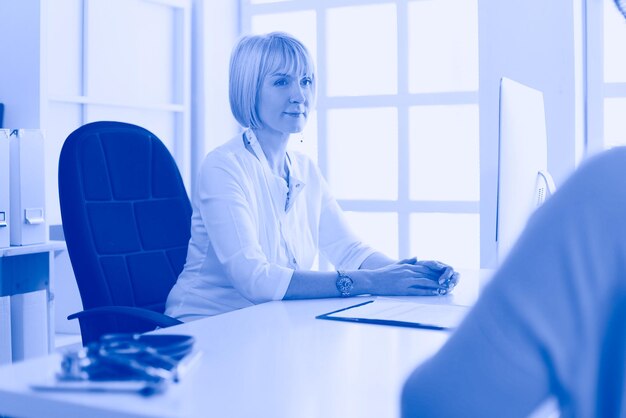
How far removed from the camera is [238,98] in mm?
2186

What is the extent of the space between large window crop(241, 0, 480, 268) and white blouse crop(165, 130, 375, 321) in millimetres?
1312

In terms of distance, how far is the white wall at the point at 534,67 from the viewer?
2.97 m

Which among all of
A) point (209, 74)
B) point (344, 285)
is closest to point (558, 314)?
point (344, 285)

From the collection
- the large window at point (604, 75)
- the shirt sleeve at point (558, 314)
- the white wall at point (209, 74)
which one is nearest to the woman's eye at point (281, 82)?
the large window at point (604, 75)

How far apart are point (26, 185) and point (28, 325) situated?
1.69 feet

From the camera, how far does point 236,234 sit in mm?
1833

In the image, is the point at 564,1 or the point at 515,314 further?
the point at 564,1

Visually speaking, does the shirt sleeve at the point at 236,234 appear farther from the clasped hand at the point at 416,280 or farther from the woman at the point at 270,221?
Answer: the clasped hand at the point at 416,280

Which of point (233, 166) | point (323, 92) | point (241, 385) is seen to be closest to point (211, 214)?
point (233, 166)

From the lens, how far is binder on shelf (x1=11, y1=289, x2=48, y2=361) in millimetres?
2721

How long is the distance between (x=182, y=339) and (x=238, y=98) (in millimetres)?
1207

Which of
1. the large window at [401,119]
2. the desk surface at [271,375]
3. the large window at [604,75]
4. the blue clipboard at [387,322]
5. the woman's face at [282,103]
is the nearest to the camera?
the desk surface at [271,375]

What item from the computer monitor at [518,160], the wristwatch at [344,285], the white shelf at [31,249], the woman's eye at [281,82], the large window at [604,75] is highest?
the large window at [604,75]

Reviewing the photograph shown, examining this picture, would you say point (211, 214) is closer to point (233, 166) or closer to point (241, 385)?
point (233, 166)
